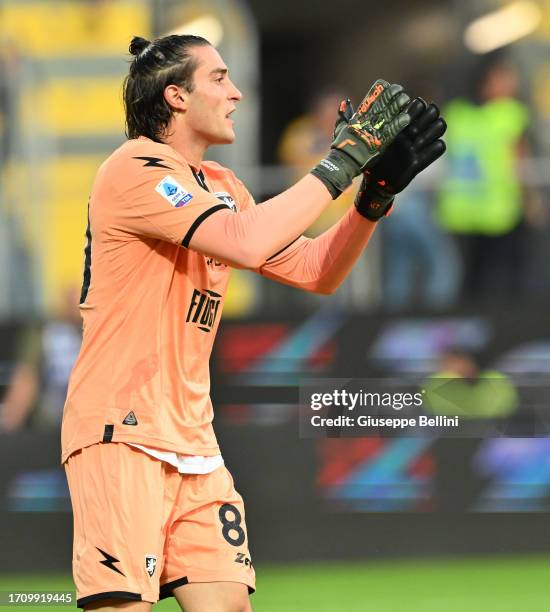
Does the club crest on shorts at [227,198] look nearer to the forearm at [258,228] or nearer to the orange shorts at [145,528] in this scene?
the forearm at [258,228]

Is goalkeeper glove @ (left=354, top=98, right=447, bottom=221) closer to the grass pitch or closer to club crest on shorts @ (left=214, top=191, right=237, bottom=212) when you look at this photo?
club crest on shorts @ (left=214, top=191, right=237, bottom=212)

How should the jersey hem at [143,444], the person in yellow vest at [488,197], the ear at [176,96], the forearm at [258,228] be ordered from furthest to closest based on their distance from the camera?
the person in yellow vest at [488,197] < the ear at [176,96] < the jersey hem at [143,444] < the forearm at [258,228]

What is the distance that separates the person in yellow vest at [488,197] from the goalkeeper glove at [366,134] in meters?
4.83

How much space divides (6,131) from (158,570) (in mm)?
5555

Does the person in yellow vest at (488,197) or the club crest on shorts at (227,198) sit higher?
the person in yellow vest at (488,197)

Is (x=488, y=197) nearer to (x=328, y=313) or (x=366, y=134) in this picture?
(x=328, y=313)

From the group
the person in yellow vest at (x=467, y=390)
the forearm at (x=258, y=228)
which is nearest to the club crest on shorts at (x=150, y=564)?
the forearm at (x=258, y=228)

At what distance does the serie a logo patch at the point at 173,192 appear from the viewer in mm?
3602

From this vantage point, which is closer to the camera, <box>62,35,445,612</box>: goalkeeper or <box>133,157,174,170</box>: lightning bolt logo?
<box>62,35,445,612</box>: goalkeeper

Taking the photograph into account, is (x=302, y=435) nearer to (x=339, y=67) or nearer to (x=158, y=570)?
(x=158, y=570)

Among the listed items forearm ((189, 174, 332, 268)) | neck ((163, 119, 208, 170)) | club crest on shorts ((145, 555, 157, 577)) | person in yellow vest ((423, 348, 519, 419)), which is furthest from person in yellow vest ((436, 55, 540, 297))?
club crest on shorts ((145, 555, 157, 577))

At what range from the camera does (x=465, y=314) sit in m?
7.72

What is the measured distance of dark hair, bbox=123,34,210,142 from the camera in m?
3.87

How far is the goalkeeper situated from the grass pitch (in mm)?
2854
